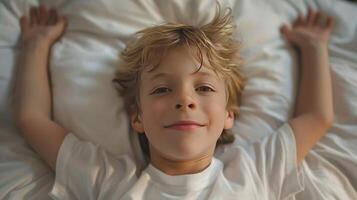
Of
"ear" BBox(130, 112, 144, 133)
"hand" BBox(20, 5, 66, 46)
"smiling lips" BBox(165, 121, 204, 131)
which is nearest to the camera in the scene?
"smiling lips" BBox(165, 121, 204, 131)

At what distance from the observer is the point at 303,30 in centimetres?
113

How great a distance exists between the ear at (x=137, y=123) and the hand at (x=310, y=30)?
0.44 metres

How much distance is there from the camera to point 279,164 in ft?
3.13

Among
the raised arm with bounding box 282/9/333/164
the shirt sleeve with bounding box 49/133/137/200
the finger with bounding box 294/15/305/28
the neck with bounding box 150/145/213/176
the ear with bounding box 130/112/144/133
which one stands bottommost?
the shirt sleeve with bounding box 49/133/137/200

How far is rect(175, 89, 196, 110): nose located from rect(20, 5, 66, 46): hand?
41 centimetres

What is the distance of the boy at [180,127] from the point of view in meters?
0.89

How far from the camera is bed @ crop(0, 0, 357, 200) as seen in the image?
3.18ft

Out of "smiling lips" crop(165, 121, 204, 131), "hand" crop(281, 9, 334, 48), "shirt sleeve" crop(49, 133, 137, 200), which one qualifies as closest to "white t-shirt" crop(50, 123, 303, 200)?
"shirt sleeve" crop(49, 133, 137, 200)

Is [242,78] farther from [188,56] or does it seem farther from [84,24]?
[84,24]

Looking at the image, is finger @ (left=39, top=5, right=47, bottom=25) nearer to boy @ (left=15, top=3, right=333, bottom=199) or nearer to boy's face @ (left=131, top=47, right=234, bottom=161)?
boy @ (left=15, top=3, right=333, bottom=199)

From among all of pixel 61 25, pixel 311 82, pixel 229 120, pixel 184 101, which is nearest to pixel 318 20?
pixel 311 82

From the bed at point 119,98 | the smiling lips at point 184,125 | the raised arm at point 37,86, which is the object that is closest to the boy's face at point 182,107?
the smiling lips at point 184,125

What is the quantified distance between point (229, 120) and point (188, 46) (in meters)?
0.20

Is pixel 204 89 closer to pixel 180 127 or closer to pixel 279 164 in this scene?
pixel 180 127
